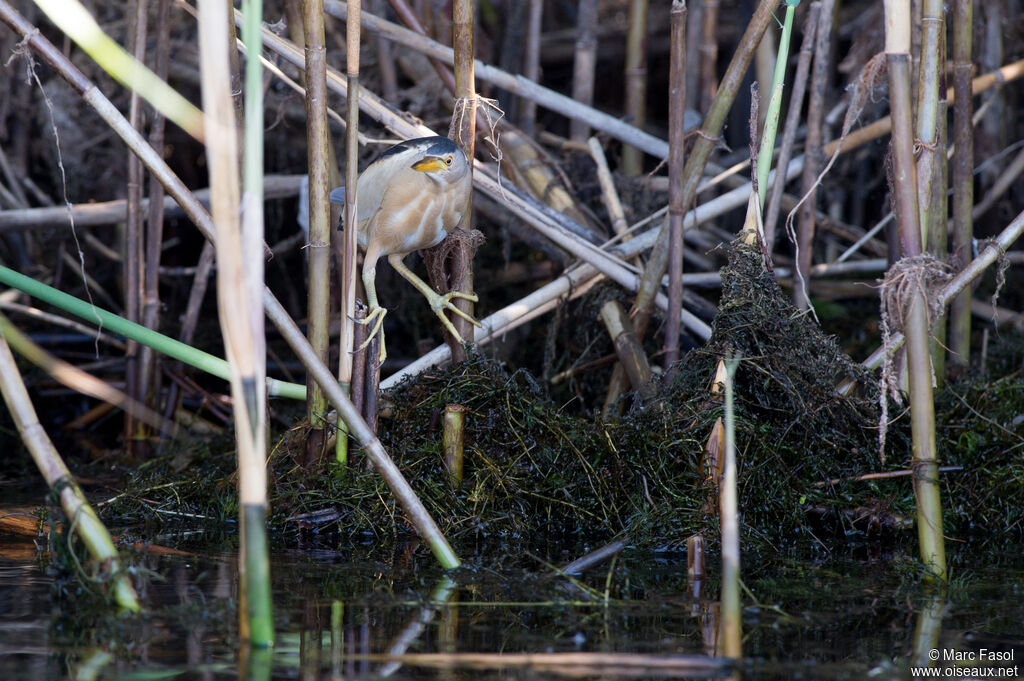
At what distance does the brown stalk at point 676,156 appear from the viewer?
8.44ft

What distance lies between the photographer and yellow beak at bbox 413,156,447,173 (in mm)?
2375

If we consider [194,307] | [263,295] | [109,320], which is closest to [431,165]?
[263,295]

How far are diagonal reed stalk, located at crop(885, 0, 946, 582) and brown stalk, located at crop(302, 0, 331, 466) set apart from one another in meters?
1.19

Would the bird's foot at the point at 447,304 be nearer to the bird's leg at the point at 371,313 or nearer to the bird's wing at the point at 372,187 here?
the bird's leg at the point at 371,313

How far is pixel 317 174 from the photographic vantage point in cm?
234

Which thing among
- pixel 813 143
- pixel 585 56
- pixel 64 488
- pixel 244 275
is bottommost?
pixel 64 488

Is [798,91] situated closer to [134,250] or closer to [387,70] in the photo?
[387,70]

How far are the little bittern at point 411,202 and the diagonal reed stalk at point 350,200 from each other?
66 millimetres

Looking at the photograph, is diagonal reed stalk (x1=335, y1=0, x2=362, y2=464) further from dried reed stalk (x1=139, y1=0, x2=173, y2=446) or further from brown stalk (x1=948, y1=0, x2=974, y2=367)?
brown stalk (x1=948, y1=0, x2=974, y2=367)

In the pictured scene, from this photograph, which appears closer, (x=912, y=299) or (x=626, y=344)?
(x=912, y=299)

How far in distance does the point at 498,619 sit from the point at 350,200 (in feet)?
3.17

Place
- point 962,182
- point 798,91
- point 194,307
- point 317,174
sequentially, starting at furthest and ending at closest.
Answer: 1. point 194,307
2. point 962,182
3. point 798,91
4. point 317,174

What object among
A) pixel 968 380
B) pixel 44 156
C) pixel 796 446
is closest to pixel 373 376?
pixel 796 446

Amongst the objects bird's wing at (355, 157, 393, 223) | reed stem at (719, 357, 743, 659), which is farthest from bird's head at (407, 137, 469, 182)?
reed stem at (719, 357, 743, 659)
